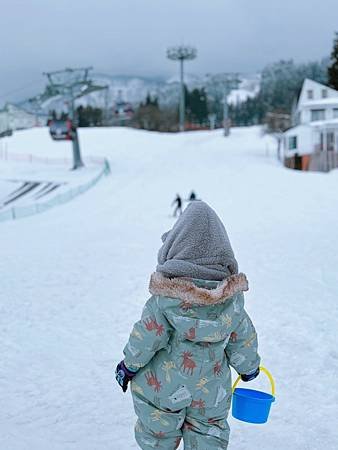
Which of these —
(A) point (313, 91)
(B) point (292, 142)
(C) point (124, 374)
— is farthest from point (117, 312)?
(A) point (313, 91)

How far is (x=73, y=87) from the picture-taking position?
1781 inches

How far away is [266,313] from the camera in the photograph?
735 cm

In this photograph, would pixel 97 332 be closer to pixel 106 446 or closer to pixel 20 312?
pixel 20 312

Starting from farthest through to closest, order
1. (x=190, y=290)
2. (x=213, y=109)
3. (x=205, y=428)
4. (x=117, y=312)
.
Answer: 1. (x=213, y=109)
2. (x=117, y=312)
3. (x=205, y=428)
4. (x=190, y=290)

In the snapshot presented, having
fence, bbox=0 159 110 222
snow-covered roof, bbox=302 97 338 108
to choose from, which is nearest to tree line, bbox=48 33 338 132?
snow-covered roof, bbox=302 97 338 108

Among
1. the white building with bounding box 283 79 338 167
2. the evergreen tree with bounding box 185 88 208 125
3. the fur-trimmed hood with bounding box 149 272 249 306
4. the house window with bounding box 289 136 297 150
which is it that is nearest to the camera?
the fur-trimmed hood with bounding box 149 272 249 306

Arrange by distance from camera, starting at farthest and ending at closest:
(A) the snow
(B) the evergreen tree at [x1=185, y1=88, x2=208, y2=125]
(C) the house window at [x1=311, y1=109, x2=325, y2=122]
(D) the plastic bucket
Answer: (B) the evergreen tree at [x1=185, y1=88, x2=208, y2=125], (C) the house window at [x1=311, y1=109, x2=325, y2=122], (A) the snow, (D) the plastic bucket

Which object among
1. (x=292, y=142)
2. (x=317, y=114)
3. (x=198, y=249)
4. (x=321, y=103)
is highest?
(x=321, y=103)

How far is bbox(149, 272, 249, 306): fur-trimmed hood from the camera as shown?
257 centimetres

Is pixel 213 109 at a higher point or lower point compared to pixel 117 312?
higher

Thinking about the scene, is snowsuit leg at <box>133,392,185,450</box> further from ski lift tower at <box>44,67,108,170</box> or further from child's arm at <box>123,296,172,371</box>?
ski lift tower at <box>44,67,108,170</box>

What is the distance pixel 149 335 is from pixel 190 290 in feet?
1.02

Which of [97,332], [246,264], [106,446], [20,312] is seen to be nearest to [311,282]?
[246,264]

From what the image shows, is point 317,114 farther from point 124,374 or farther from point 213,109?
point 213,109
